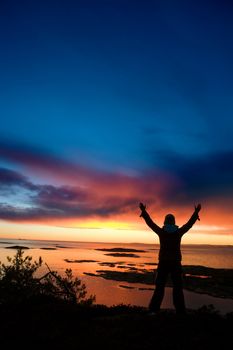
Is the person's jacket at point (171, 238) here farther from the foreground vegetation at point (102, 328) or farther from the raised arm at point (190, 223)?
the foreground vegetation at point (102, 328)

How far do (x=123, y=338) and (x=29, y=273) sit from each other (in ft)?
34.4

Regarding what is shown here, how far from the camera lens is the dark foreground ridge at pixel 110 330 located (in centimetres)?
999

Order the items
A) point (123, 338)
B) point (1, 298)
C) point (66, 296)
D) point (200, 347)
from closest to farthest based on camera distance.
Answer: point (200, 347) → point (123, 338) → point (1, 298) → point (66, 296)

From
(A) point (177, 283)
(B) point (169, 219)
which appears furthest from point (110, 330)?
(B) point (169, 219)

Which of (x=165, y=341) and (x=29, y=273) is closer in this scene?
(x=165, y=341)

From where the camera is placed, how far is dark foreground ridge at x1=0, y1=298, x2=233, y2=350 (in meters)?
9.99

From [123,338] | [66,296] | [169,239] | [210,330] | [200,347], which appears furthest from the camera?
[66,296]

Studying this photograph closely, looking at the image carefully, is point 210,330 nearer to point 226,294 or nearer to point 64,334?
point 64,334

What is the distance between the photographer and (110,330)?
11344 millimetres

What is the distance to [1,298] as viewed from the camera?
17812 mm

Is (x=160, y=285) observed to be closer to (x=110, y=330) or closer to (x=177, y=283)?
(x=177, y=283)

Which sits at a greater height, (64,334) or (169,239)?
(169,239)

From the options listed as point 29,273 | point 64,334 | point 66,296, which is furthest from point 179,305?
point 29,273

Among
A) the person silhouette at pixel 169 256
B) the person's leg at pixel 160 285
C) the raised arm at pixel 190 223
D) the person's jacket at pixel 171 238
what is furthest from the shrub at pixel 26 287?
the raised arm at pixel 190 223
